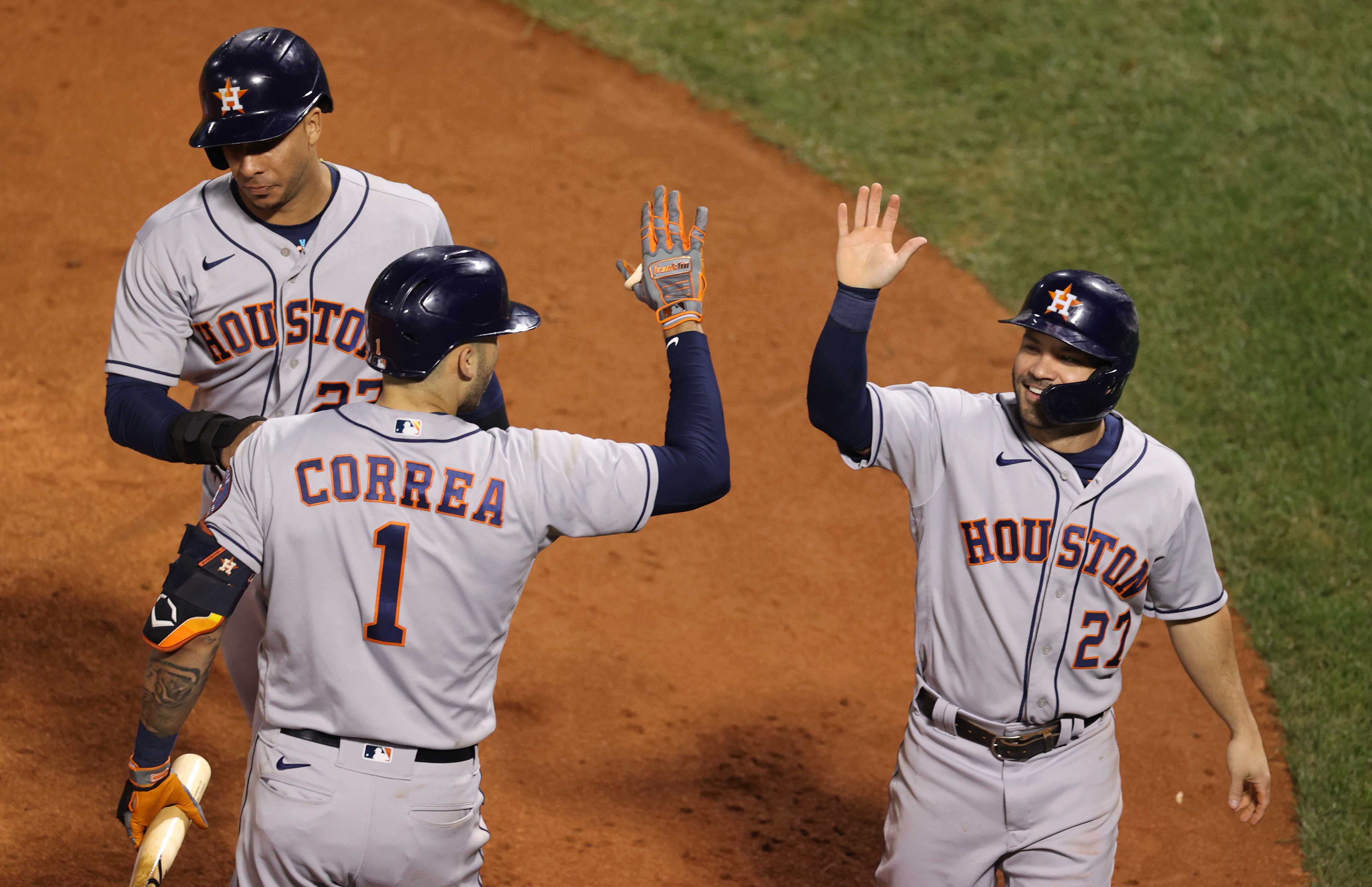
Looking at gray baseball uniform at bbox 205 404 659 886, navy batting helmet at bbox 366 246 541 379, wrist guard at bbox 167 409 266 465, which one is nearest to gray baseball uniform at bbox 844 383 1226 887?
gray baseball uniform at bbox 205 404 659 886

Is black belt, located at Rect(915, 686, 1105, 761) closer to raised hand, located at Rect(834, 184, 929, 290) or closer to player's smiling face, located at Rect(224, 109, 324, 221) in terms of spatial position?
raised hand, located at Rect(834, 184, 929, 290)

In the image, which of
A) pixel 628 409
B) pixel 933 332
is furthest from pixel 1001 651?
pixel 933 332

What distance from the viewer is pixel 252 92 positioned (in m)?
3.57

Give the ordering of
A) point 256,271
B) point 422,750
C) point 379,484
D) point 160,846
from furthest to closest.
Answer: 1. point 256,271
2. point 160,846
3. point 422,750
4. point 379,484

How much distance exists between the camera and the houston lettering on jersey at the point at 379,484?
2.84 metres

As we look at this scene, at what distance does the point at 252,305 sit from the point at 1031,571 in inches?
92.5

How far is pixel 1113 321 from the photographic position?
3383mm

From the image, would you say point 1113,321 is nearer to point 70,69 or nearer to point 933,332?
point 933,332

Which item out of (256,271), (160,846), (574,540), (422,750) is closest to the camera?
(422,750)

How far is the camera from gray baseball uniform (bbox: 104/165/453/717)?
3.73 metres

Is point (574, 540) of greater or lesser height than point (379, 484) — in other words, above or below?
below

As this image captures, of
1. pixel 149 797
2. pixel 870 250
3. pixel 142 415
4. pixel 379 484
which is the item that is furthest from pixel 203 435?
pixel 870 250

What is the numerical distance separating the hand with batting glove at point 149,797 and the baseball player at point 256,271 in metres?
0.63

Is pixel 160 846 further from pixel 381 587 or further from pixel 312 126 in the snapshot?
pixel 312 126
